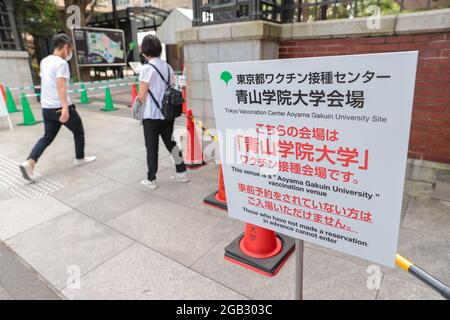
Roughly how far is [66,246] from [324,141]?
9.17 ft

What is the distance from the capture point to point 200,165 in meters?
5.24

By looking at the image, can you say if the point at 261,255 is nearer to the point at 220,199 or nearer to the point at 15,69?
the point at 220,199

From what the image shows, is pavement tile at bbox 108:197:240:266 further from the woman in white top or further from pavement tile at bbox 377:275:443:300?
pavement tile at bbox 377:275:443:300

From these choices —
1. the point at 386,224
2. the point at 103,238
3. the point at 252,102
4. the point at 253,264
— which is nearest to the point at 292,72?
the point at 252,102

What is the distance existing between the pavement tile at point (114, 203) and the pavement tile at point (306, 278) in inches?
58.3

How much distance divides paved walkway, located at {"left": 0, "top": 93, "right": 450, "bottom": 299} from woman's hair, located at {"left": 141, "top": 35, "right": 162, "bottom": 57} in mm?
1867

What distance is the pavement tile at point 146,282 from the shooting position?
2426 millimetres

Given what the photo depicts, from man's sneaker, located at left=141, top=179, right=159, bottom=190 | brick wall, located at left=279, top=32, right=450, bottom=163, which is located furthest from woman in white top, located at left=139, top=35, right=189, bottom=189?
brick wall, located at left=279, top=32, right=450, bottom=163

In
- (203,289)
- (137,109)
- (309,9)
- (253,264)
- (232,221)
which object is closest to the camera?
(203,289)

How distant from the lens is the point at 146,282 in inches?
101

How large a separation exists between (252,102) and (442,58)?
10.6 ft

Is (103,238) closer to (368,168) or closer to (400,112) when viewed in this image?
(368,168)

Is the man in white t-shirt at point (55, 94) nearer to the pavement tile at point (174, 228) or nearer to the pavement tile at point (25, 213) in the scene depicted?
the pavement tile at point (25, 213)
